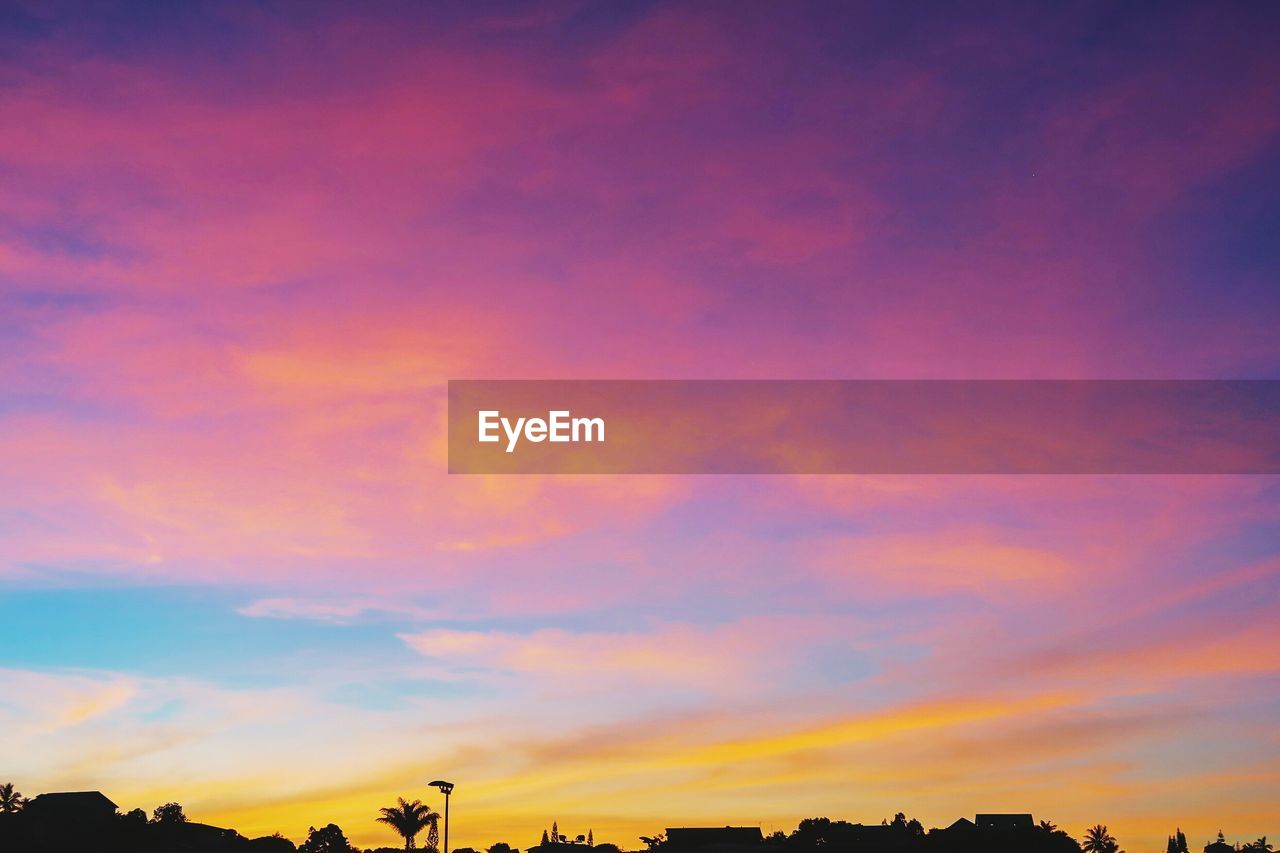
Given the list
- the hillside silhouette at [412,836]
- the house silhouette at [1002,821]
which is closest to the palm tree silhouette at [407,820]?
the hillside silhouette at [412,836]

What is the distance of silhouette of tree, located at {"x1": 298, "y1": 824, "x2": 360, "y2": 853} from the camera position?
445 feet

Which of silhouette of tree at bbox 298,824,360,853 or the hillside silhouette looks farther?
silhouette of tree at bbox 298,824,360,853

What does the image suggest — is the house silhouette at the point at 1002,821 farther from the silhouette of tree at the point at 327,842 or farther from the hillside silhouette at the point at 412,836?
the silhouette of tree at the point at 327,842

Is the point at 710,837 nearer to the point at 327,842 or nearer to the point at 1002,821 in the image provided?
the point at 1002,821

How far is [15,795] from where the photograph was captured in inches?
5162

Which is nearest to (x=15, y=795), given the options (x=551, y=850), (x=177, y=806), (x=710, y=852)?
(x=177, y=806)

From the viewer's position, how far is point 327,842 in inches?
5615

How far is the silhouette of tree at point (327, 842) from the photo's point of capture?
135775mm

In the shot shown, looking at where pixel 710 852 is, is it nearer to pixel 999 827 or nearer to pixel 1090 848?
pixel 999 827

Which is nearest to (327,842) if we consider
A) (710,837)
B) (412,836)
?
(412,836)

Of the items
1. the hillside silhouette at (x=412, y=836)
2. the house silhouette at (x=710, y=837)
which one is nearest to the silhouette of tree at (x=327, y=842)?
the hillside silhouette at (x=412, y=836)

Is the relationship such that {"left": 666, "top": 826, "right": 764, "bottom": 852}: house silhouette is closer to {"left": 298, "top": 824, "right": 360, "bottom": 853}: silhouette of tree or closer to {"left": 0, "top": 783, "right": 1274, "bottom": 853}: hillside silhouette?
{"left": 0, "top": 783, "right": 1274, "bottom": 853}: hillside silhouette

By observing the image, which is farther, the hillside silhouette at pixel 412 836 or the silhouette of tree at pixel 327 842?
the silhouette of tree at pixel 327 842

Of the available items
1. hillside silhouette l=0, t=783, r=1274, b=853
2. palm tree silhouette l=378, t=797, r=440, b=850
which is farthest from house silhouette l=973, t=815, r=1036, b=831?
palm tree silhouette l=378, t=797, r=440, b=850
